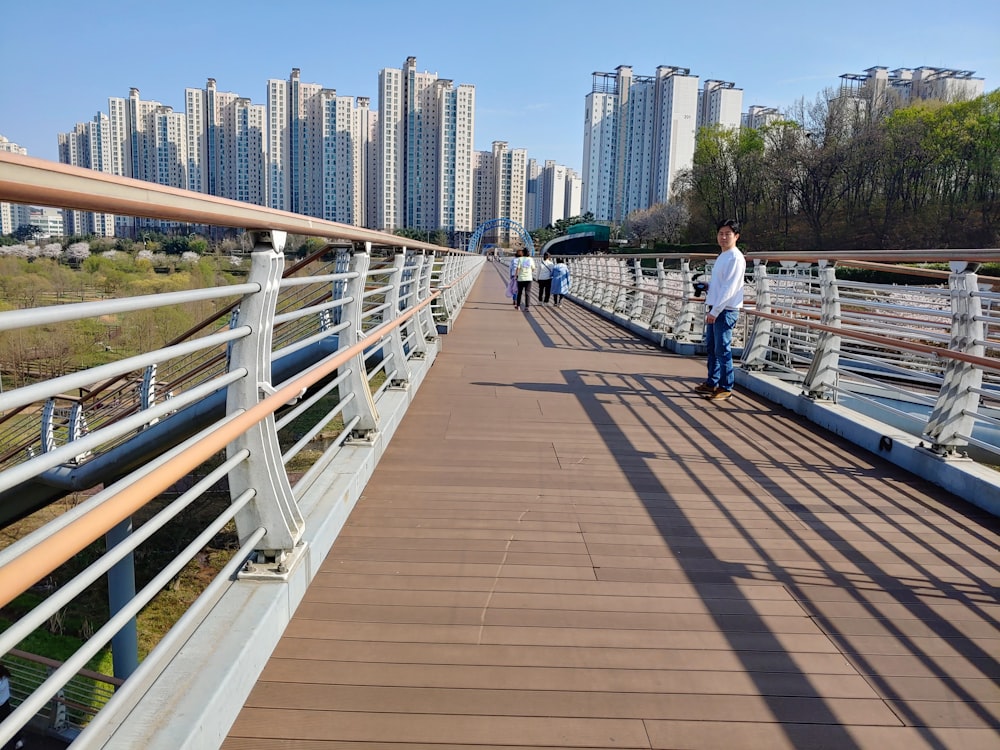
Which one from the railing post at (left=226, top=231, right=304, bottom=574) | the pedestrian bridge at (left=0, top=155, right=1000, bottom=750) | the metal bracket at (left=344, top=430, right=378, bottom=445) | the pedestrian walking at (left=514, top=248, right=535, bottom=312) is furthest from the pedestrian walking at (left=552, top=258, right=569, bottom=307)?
the railing post at (left=226, top=231, right=304, bottom=574)

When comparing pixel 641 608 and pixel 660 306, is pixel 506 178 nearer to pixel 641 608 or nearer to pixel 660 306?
pixel 660 306

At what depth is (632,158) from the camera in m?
141

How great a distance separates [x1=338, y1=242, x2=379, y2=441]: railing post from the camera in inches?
147

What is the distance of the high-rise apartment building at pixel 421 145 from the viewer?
125750 mm

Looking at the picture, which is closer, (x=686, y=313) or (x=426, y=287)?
(x=426, y=287)

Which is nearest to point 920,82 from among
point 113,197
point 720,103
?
point 720,103

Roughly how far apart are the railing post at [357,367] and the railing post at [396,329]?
114 centimetres

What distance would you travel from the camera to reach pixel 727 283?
255 inches

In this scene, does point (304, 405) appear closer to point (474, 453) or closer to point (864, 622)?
point (474, 453)

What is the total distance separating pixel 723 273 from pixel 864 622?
429cm

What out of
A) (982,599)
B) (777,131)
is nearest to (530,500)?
(982,599)

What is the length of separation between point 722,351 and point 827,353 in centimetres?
86

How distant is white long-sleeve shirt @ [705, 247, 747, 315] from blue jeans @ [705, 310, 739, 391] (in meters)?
0.07

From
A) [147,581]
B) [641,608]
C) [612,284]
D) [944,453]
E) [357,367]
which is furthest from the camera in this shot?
[612,284]
